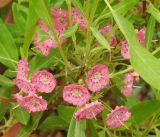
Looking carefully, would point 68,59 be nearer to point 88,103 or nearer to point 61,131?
point 88,103

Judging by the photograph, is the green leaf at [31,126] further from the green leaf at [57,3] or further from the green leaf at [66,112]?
the green leaf at [57,3]

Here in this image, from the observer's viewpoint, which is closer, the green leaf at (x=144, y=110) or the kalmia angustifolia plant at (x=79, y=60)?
the kalmia angustifolia plant at (x=79, y=60)

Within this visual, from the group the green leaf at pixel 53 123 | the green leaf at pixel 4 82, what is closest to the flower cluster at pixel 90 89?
the green leaf at pixel 4 82

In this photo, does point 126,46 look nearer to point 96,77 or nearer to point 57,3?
point 96,77

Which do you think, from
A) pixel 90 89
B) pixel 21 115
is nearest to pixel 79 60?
pixel 90 89

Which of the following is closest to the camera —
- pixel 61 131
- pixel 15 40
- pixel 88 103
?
pixel 88 103

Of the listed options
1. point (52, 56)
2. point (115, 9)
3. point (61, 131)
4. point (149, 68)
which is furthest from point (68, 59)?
point (61, 131)
